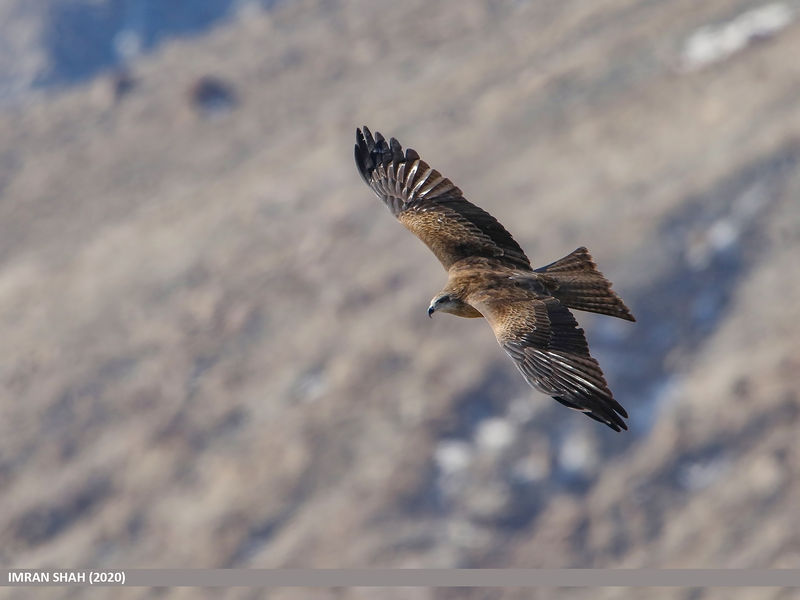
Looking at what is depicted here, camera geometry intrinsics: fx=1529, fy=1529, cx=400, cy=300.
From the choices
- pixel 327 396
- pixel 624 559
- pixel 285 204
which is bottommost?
pixel 624 559

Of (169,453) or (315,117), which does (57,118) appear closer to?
(315,117)

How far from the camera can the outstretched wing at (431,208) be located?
2508 cm

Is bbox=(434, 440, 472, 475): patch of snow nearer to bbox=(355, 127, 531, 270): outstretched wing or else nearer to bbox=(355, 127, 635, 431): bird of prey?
bbox=(355, 127, 531, 270): outstretched wing

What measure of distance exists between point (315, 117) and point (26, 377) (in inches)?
1878

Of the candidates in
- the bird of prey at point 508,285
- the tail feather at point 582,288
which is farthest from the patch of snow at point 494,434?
the tail feather at point 582,288

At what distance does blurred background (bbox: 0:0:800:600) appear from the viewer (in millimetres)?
95812

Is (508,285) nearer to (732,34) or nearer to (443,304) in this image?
(443,304)

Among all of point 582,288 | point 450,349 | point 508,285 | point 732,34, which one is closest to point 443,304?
point 508,285

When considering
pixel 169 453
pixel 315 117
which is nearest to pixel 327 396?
pixel 169 453

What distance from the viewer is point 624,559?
306ft

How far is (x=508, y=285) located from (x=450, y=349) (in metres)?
78.0

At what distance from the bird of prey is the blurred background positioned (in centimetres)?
6672

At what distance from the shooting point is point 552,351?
69.7 feet

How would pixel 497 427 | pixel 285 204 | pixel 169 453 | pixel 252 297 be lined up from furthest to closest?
1. pixel 285 204
2. pixel 252 297
3. pixel 169 453
4. pixel 497 427
